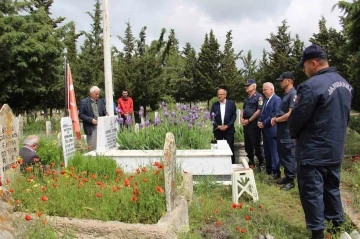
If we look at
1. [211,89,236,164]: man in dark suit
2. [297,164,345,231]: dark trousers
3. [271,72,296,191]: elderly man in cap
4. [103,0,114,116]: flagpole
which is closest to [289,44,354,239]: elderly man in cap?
[297,164,345,231]: dark trousers

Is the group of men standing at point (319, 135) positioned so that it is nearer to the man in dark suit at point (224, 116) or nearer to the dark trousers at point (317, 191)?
the dark trousers at point (317, 191)

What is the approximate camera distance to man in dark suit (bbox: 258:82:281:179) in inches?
259

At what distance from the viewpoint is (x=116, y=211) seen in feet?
11.5

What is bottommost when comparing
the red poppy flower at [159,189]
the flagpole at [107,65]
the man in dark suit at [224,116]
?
the red poppy flower at [159,189]

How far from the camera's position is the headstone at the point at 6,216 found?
3104 mm

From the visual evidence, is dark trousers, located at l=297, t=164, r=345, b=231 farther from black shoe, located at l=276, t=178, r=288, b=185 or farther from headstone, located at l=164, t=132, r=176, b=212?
black shoe, located at l=276, t=178, r=288, b=185

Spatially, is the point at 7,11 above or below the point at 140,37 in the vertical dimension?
above

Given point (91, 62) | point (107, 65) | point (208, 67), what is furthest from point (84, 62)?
point (107, 65)

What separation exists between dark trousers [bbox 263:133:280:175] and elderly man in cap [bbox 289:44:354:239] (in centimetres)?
294

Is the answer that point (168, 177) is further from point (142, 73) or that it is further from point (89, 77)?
point (89, 77)

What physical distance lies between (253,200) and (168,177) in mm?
1942

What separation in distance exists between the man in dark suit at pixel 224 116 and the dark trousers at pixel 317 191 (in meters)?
3.76

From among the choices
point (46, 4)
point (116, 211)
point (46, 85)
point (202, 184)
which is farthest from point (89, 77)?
point (116, 211)

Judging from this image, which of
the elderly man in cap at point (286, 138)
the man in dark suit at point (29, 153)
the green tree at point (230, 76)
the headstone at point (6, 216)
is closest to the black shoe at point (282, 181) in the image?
the elderly man in cap at point (286, 138)
